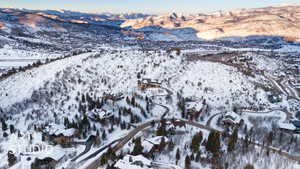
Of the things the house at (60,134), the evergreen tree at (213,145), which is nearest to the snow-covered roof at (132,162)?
the evergreen tree at (213,145)

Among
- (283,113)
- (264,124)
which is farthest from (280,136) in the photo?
(283,113)

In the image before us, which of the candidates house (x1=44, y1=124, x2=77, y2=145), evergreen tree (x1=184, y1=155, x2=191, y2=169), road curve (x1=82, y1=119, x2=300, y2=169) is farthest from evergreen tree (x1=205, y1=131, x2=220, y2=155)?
house (x1=44, y1=124, x2=77, y2=145)

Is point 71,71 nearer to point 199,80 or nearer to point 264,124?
point 199,80

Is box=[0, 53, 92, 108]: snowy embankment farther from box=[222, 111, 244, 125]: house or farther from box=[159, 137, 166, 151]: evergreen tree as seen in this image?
box=[222, 111, 244, 125]: house

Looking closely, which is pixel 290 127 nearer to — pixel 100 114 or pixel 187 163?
pixel 187 163

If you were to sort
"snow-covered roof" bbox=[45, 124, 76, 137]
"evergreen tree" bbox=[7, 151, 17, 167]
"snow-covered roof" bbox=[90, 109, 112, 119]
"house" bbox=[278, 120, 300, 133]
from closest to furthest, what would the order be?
"evergreen tree" bbox=[7, 151, 17, 167], "snow-covered roof" bbox=[45, 124, 76, 137], "house" bbox=[278, 120, 300, 133], "snow-covered roof" bbox=[90, 109, 112, 119]
